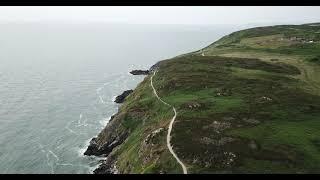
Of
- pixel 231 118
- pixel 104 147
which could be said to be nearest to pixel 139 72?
pixel 104 147

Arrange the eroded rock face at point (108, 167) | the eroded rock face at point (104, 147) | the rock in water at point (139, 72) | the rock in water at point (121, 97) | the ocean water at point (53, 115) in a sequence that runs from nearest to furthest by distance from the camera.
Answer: the eroded rock face at point (108, 167) < the ocean water at point (53, 115) < the eroded rock face at point (104, 147) < the rock in water at point (121, 97) < the rock in water at point (139, 72)

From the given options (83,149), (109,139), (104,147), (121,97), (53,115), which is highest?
(109,139)

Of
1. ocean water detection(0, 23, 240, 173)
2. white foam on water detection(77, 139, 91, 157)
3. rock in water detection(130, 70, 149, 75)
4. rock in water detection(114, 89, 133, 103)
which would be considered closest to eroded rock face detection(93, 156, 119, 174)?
ocean water detection(0, 23, 240, 173)

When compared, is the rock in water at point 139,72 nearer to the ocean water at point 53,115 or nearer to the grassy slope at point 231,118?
the ocean water at point 53,115

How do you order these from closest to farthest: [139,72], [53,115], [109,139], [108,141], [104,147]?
1. [104,147]
2. [108,141]
3. [109,139]
4. [53,115]
5. [139,72]

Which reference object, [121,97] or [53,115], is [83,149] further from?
[121,97]

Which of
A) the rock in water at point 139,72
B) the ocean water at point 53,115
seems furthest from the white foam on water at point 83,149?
the rock in water at point 139,72

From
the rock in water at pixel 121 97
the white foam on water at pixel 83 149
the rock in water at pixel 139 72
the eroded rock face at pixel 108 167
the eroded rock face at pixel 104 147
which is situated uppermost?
the eroded rock face at pixel 108 167
